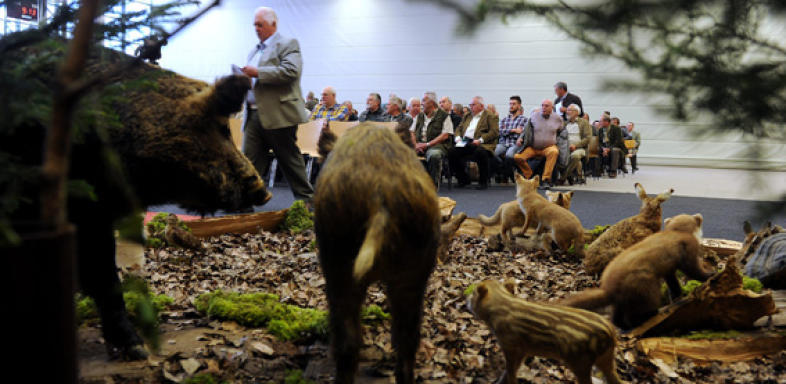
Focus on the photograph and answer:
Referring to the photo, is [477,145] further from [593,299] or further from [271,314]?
[271,314]

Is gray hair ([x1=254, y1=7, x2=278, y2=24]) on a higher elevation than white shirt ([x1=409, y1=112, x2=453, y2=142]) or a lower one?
higher

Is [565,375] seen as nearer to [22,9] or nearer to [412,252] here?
[412,252]

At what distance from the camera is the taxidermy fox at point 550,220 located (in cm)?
486

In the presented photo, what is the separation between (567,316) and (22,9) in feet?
7.92

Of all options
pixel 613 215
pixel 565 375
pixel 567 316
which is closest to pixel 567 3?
pixel 567 316

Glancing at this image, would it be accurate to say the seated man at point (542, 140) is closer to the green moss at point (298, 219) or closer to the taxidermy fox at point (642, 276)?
the green moss at point (298, 219)

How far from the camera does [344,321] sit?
2.08 meters

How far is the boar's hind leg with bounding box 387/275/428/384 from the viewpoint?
2.11 m

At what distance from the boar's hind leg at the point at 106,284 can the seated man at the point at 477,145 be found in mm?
9175

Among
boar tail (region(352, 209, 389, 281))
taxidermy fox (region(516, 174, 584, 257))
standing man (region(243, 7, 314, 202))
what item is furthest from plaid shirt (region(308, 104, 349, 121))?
boar tail (region(352, 209, 389, 281))

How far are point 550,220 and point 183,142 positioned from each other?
3.66 meters

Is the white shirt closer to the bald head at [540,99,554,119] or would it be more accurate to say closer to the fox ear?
the bald head at [540,99,554,119]

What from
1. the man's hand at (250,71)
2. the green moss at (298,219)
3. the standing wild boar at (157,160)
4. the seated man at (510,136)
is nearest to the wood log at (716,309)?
the standing wild boar at (157,160)

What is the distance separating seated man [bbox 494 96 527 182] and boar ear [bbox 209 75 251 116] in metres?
9.85
